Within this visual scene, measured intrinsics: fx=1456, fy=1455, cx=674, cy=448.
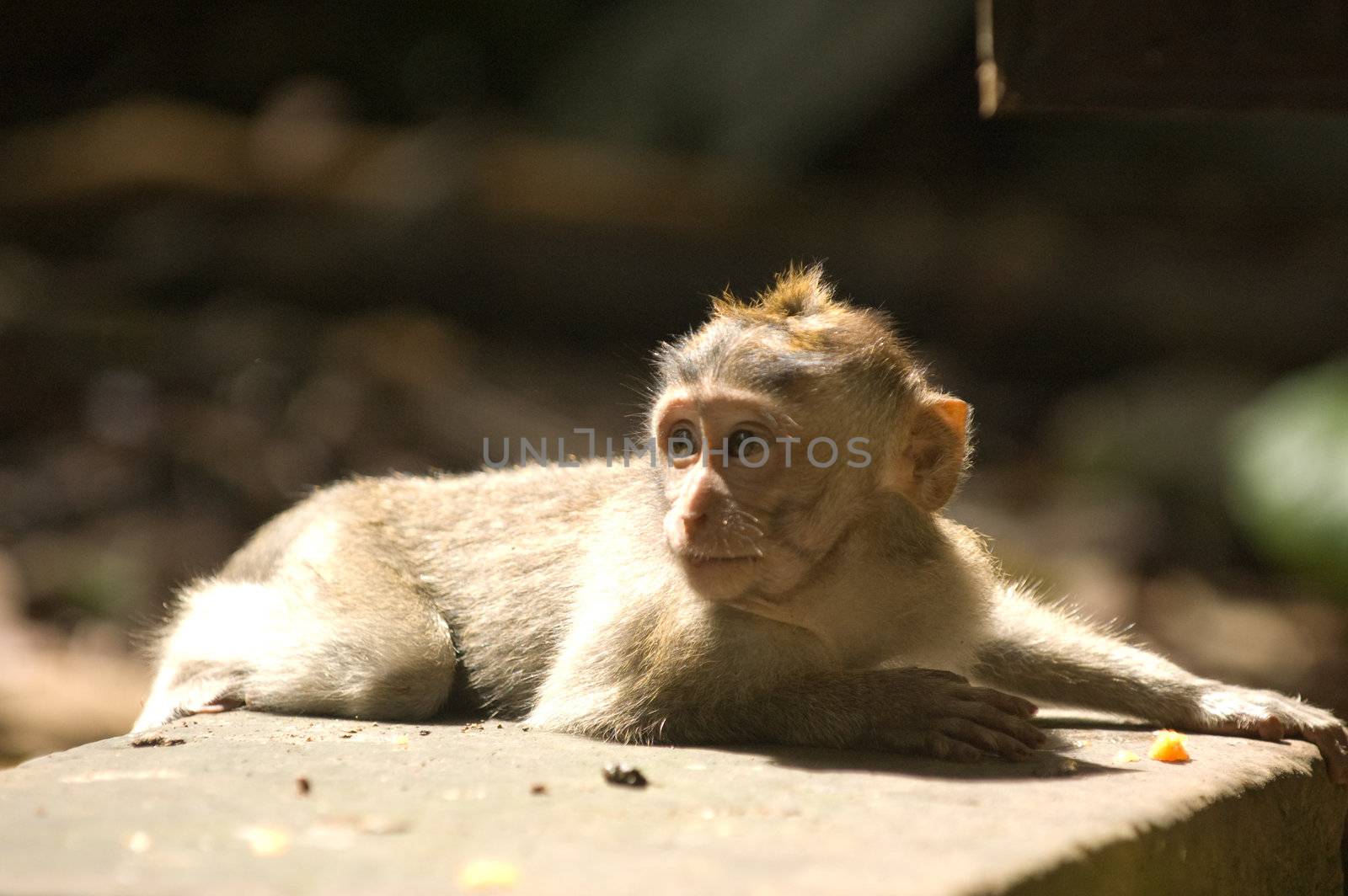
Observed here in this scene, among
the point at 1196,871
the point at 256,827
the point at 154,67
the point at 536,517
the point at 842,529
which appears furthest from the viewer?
the point at 154,67

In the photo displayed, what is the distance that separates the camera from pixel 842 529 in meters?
4.65

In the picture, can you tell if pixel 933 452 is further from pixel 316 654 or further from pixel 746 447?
pixel 316 654

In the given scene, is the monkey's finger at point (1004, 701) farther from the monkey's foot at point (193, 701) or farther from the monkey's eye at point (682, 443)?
the monkey's foot at point (193, 701)

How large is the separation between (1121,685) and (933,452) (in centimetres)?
116

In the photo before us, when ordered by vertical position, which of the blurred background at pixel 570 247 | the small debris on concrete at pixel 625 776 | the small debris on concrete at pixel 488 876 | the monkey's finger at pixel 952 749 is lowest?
the small debris on concrete at pixel 488 876

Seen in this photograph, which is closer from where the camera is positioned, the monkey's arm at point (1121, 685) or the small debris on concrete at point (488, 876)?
the small debris on concrete at point (488, 876)

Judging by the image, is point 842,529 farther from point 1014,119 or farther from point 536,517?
point 1014,119

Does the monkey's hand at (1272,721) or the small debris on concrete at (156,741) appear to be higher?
the monkey's hand at (1272,721)

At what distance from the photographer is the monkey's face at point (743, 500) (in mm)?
4375

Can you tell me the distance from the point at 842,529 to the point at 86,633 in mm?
7003

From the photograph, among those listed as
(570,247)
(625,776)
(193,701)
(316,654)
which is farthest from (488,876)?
(570,247)

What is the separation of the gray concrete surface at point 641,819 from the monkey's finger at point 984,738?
0.10m

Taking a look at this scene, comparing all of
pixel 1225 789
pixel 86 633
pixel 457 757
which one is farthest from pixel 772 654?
pixel 86 633

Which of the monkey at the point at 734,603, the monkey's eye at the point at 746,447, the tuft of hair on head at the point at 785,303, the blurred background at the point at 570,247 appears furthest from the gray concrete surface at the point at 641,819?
the blurred background at the point at 570,247
